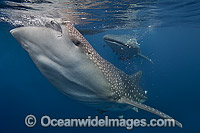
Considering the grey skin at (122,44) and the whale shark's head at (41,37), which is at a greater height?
the whale shark's head at (41,37)

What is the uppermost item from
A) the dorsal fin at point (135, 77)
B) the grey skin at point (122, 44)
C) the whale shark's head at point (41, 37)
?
the whale shark's head at point (41, 37)

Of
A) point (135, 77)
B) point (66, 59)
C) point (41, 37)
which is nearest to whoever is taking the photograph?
point (41, 37)

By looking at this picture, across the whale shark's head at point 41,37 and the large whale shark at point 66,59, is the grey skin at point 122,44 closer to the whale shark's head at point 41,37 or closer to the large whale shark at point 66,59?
the large whale shark at point 66,59

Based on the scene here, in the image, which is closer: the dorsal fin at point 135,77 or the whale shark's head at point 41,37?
the whale shark's head at point 41,37

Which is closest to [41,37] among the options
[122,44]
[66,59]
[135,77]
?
[66,59]

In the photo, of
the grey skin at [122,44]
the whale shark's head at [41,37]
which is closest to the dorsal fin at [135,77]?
the grey skin at [122,44]

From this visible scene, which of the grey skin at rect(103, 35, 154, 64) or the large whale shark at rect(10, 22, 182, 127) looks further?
the grey skin at rect(103, 35, 154, 64)

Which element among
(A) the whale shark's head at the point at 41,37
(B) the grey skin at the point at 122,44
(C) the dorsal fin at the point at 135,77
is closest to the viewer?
(A) the whale shark's head at the point at 41,37

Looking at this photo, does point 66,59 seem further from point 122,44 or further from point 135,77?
point 122,44

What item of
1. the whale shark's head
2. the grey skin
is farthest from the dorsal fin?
the whale shark's head

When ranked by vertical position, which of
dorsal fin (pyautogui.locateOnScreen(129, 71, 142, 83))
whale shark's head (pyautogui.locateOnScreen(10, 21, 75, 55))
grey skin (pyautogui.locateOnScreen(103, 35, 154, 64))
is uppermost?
whale shark's head (pyautogui.locateOnScreen(10, 21, 75, 55))

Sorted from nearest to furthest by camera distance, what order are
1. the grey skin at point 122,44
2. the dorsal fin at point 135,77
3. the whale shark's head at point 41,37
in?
1. the whale shark's head at point 41,37
2. the dorsal fin at point 135,77
3. the grey skin at point 122,44

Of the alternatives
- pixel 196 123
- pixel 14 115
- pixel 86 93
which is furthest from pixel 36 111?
Result: pixel 86 93

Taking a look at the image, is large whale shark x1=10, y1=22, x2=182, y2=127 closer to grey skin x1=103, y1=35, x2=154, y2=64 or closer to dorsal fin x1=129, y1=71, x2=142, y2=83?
dorsal fin x1=129, y1=71, x2=142, y2=83
